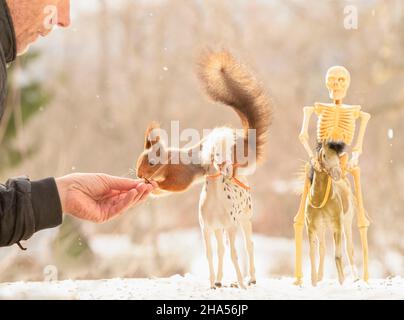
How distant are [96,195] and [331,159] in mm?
467

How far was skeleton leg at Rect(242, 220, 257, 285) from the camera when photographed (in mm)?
1029

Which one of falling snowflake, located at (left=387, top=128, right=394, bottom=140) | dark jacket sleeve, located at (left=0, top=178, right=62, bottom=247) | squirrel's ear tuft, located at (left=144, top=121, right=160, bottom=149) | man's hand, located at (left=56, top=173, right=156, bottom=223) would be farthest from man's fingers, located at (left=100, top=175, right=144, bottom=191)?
falling snowflake, located at (left=387, top=128, right=394, bottom=140)

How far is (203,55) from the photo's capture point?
3.48ft

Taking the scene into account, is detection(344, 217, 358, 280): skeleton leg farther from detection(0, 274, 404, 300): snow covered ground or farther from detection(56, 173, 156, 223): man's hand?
detection(56, 173, 156, 223): man's hand

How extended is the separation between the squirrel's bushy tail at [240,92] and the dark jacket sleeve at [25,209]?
486 millimetres

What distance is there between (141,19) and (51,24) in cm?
74

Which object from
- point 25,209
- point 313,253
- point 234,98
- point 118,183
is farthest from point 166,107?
point 25,209

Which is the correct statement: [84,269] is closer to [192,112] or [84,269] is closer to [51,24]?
[192,112]

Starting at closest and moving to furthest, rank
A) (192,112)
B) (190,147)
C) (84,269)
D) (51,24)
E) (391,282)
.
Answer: (51,24)
(190,147)
(391,282)
(192,112)
(84,269)

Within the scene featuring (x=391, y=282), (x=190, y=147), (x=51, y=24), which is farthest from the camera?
(x=391, y=282)

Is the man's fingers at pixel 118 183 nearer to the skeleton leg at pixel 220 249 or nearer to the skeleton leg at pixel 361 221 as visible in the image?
the skeleton leg at pixel 220 249

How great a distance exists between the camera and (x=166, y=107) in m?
1.36

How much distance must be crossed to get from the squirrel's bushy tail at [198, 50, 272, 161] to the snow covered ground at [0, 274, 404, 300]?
9.2 inches

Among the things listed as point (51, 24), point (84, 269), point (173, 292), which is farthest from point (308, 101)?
point (51, 24)
